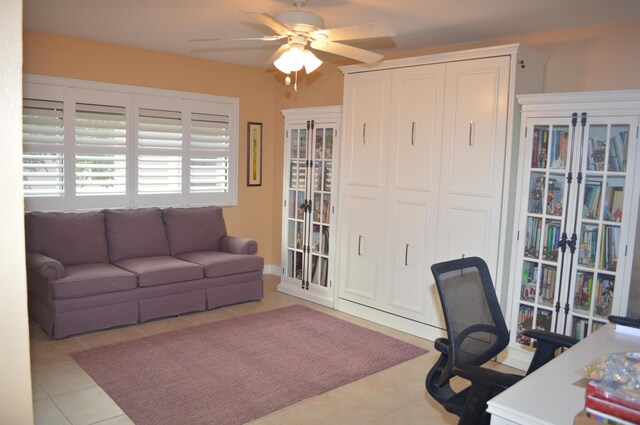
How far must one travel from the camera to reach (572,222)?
3.65 m

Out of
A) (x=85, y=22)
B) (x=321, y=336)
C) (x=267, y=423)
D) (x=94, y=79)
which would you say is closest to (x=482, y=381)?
(x=267, y=423)

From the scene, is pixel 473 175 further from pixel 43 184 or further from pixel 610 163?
pixel 43 184

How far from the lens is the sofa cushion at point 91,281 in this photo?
410 centimetres

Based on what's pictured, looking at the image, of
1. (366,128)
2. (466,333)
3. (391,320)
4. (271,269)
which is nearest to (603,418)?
(466,333)

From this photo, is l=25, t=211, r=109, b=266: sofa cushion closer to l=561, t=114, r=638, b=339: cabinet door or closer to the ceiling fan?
the ceiling fan

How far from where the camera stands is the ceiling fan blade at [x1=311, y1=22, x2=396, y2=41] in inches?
114

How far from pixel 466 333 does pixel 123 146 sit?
4.19m

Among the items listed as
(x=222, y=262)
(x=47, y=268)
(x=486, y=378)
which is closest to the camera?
(x=486, y=378)

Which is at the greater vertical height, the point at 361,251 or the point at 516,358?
the point at 361,251

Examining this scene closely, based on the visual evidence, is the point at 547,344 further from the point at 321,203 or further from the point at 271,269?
the point at 271,269

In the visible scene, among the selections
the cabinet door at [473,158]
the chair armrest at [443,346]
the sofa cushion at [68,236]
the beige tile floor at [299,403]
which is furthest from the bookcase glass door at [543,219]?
the sofa cushion at [68,236]

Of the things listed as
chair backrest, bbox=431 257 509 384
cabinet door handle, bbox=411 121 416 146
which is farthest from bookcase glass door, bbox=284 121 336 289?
chair backrest, bbox=431 257 509 384

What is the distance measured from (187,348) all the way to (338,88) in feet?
10.8

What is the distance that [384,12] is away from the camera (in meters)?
3.72
